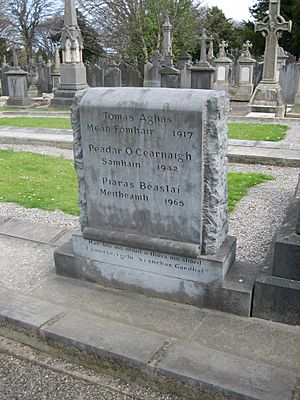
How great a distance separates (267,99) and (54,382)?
15083 millimetres

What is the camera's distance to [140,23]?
97.6 ft

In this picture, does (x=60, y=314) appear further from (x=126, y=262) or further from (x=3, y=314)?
(x=126, y=262)

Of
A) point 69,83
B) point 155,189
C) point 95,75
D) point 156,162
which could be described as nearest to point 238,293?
point 155,189

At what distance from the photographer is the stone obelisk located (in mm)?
19266

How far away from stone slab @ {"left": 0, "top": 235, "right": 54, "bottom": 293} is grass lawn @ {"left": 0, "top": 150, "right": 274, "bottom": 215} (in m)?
1.40

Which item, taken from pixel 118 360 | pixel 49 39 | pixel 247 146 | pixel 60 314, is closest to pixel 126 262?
pixel 60 314

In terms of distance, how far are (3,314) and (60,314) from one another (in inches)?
17.9

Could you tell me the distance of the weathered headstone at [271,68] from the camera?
15609 mm

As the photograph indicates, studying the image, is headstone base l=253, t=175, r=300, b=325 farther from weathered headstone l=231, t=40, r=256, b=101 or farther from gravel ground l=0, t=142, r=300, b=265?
weathered headstone l=231, t=40, r=256, b=101

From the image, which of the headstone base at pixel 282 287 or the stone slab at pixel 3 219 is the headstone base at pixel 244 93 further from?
the headstone base at pixel 282 287

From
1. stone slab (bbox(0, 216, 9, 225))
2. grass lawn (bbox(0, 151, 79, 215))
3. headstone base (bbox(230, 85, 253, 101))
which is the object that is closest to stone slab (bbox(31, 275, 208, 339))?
stone slab (bbox(0, 216, 9, 225))

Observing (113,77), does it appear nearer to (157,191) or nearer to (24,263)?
(24,263)

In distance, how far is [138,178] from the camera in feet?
11.1

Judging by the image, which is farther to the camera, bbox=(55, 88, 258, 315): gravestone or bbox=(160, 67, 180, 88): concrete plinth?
bbox=(160, 67, 180, 88): concrete plinth
